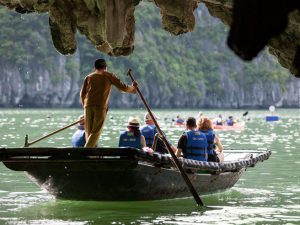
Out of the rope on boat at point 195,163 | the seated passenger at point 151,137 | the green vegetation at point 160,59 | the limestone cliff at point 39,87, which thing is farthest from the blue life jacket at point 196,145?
the green vegetation at point 160,59

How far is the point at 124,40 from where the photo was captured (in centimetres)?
1320

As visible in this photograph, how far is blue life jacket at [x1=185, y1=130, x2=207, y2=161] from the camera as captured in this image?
563 inches

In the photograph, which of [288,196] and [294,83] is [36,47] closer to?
[294,83]

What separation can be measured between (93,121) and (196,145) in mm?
2897

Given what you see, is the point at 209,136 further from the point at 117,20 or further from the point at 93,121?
the point at 117,20

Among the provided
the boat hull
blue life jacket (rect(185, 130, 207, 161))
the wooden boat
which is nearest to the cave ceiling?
the wooden boat

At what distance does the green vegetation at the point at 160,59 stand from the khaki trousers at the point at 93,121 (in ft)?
426

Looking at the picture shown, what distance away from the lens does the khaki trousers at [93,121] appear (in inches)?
477

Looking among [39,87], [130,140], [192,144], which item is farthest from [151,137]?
[39,87]

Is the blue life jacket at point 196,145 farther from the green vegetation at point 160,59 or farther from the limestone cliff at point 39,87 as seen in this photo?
the green vegetation at point 160,59

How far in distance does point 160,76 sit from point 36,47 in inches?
951

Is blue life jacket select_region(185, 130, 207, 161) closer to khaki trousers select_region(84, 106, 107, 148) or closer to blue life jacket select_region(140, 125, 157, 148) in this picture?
blue life jacket select_region(140, 125, 157, 148)

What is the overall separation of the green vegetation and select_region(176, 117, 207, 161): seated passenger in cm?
12801

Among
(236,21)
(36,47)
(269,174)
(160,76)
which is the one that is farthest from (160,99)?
(236,21)
